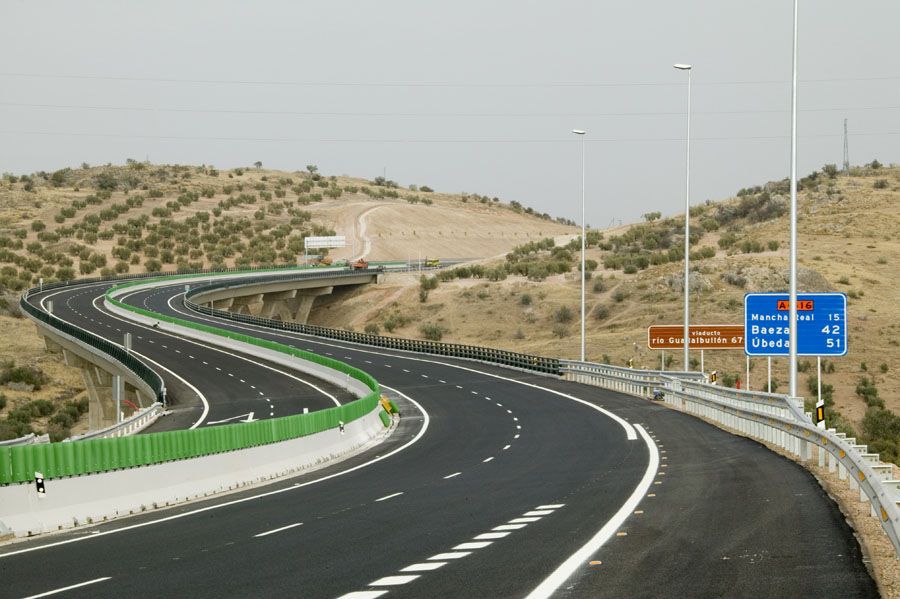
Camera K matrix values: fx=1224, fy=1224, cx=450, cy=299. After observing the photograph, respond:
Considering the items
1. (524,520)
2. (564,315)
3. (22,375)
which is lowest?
(22,375)

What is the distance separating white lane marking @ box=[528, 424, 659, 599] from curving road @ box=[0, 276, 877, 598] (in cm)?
3

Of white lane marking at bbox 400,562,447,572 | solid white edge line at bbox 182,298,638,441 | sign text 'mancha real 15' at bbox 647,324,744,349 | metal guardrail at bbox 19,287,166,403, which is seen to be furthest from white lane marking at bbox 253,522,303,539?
sign text 'mancha real 15' at bbox 647,324,744,349

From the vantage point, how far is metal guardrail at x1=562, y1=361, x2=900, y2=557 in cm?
1328

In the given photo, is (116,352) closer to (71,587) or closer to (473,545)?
(473,545)

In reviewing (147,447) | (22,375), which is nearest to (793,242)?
(147,447)

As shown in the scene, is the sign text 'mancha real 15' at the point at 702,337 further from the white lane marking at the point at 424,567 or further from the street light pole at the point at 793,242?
the white lane marking at the point at 424,567

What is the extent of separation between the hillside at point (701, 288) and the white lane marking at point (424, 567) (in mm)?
43563

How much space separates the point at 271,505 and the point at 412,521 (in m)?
4.25

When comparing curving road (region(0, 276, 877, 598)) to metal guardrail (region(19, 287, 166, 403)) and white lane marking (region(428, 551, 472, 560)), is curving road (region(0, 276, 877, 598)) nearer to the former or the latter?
white lane marking (region(428, 551, 472, 560))

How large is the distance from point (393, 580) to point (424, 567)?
83 centimetres

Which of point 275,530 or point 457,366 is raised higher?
point 275,530

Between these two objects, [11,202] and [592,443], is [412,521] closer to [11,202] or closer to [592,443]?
[592,443]

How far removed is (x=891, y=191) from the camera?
121688 millimetres

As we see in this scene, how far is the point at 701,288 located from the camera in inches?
3575
